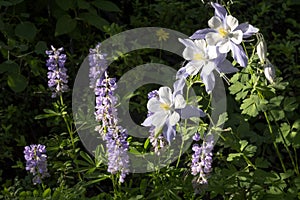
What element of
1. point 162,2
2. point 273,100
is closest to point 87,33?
point 162,2

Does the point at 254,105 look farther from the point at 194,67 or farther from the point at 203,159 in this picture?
the point at 194,67

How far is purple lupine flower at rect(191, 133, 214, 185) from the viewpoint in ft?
6.18

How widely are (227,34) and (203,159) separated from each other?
1.55ft

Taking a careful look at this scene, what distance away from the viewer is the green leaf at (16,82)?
2877mm

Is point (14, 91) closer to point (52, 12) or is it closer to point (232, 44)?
point (52, 12)

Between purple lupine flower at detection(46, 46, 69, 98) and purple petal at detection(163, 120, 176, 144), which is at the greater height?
purple lupine flower at detection(46, 46, 69, 98)

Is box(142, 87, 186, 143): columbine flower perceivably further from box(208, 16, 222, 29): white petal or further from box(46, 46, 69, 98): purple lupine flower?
box(46, 46, 69, 98): purple lupine flower

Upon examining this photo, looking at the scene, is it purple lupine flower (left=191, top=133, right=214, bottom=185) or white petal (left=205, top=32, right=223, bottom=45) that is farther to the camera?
purple lupine flower (left=191, top=133, right=214, bottom=185)

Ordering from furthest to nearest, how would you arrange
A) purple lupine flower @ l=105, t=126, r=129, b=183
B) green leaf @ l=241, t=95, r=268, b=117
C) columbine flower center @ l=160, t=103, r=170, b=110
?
green leaf @ l=241, t=95, r=268, b=117 < purple lupine flower @ l=105, t=126, r=129, b=183 < columbine flower center @ l=160, t=103, r=170, b=110

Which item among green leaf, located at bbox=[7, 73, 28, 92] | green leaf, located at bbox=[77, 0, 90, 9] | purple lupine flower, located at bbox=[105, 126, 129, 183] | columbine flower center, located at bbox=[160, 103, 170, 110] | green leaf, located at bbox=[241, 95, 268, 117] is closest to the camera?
columbine flower center, located at bbox=[160, 103, 170, 110]

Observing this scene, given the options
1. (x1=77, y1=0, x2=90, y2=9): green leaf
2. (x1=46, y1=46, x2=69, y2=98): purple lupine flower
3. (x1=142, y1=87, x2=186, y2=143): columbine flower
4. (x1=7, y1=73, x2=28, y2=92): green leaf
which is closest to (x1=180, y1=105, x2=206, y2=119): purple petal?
(x1=142, y1=87, x2=186, y2=143): columbine flower

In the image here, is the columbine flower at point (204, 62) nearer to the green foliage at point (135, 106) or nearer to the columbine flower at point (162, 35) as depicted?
the green foliage at point (135, 106)

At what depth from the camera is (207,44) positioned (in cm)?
164

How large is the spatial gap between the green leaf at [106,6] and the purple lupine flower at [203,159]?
1.35 m
